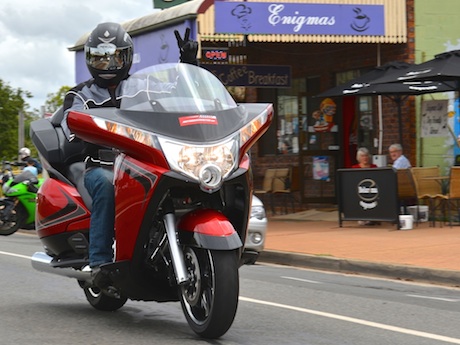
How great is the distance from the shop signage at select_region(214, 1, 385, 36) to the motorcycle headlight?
11.1 metres

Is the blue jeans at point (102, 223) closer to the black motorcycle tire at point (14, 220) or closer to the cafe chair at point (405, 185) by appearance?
the cafe chair at point (405, 185)

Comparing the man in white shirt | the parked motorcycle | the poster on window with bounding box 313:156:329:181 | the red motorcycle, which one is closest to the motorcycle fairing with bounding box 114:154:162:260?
the red motorcycle

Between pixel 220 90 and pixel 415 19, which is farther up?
pixel 415 19

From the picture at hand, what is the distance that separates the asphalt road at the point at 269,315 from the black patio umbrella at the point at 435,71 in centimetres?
541

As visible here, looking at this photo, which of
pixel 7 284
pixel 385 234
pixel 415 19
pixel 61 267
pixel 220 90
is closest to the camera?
pixel 220 90

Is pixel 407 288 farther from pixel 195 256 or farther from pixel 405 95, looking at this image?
pixel 405 95

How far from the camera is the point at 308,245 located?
1351 centimetres

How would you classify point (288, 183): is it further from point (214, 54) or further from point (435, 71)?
point (435, 71)

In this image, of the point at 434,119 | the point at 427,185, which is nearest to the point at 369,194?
the point at 427,185

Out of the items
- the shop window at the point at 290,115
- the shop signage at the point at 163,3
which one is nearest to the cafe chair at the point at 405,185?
the shop window at the point at 290,115

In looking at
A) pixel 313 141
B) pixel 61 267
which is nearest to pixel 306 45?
pixel 313 141

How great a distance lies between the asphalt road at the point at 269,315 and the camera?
628 centimetres

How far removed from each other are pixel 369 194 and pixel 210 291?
998cm

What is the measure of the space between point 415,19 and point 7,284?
11.2m
